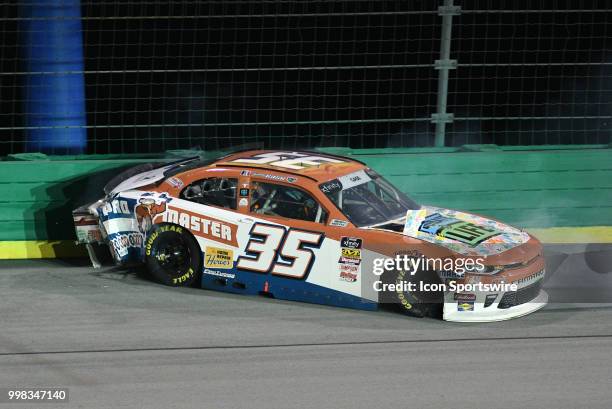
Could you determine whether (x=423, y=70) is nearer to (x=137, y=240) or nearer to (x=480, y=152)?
(x=480, y=152)

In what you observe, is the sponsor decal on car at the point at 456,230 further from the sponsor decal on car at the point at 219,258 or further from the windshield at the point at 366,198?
the sponsor decal on car at the point at 219,258

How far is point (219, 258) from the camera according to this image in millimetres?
9617

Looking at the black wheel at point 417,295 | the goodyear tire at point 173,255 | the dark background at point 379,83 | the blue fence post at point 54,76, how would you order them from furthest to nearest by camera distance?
the dark background at point 379,83 < the blue fence post at point 54,76 < the goodyear tire at point 173,255 < the black wheel at point 417,295

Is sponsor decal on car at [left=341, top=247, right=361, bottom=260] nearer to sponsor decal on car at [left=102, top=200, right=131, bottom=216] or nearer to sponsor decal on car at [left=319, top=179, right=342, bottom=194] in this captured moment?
sponsor decal on car at [left=319, top=179, right=342, bottom=194]

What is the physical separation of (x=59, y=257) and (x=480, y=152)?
16.0ft

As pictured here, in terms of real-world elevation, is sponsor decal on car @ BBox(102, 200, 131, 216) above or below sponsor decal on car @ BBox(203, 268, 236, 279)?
above

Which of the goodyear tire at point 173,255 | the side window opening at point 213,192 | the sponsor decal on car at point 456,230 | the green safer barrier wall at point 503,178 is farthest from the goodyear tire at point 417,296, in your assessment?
the green safer barrier wall at point 503,178

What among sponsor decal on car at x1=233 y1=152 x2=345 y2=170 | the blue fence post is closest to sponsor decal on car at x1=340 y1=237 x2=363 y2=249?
sponsor decal on car at x1=233 y1=152 x2=345 y2=170

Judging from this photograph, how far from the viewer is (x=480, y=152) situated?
1199 cm

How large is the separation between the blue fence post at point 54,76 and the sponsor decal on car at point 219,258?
2.93 metres

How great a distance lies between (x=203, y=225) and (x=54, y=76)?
344cm

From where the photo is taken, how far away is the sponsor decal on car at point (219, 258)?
9547 millimetres

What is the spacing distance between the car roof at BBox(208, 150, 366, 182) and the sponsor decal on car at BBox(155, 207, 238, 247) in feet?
1.87

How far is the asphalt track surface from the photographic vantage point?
7.28 meters
